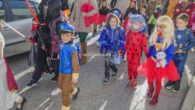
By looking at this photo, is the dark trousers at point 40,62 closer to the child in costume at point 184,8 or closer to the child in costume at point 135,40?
the child in costume at point 135,40

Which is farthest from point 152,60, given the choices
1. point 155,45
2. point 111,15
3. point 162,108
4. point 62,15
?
point 62,15

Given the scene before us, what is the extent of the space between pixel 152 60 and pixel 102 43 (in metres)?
1.10

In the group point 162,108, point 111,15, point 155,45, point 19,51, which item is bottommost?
point 162,108

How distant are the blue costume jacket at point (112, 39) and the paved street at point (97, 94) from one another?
75 centimetres

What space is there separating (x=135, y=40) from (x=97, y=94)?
1.19 m

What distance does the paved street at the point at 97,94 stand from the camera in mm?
5145

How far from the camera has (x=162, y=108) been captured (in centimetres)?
516

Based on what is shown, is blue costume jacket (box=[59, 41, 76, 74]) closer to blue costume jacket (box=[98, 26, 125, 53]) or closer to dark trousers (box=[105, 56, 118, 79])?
blue costume jacket (box=[98, 26, 125, 53])

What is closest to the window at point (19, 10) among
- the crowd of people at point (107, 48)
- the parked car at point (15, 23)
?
the parked car at point (15, 23)

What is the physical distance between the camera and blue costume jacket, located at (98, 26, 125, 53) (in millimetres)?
5750

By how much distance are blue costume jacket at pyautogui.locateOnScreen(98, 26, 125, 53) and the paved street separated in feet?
2.46

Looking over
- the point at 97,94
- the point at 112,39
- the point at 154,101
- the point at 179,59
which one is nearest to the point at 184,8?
the point at 179,59

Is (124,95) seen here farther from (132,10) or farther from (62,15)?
(132,10)

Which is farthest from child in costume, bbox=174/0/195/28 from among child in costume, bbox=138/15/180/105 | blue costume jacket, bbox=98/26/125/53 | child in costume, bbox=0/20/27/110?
child in costume, bbox=0/20/27/110
